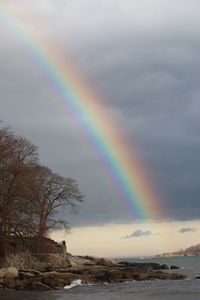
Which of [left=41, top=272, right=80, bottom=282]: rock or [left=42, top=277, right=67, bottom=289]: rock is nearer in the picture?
[left=42, top=277, right=67, bottom=289]: rock

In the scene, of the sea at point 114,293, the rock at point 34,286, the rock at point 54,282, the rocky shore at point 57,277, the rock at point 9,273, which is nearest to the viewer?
the sea at point 114,293

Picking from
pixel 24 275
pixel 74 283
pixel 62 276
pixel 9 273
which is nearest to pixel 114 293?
pixel 74 283

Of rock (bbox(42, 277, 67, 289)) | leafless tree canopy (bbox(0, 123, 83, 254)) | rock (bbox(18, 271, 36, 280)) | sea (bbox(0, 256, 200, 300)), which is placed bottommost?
sea (bbox(0, 256, 200, 300))

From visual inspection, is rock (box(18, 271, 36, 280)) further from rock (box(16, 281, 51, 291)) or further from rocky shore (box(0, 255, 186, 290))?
rock (box(16, 281, 51, 291))

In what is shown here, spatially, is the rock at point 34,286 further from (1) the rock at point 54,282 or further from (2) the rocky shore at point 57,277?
(1) the rock at point 54,282

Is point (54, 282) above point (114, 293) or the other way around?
above

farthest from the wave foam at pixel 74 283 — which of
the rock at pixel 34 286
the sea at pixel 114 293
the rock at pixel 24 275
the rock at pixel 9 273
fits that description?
the rock at pixel 9 273

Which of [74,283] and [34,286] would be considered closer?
[34,286]

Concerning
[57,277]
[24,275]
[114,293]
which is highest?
[24,275]

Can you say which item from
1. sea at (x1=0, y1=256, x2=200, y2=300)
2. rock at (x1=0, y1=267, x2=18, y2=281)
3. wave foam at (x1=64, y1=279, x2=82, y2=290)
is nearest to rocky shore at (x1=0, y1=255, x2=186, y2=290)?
rock at (x1=0, y1=267, x2=18, y2=281)

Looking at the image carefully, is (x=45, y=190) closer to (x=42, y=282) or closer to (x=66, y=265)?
(x=66, y=265)

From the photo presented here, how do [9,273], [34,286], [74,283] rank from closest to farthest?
[34,286]
[9,273]
[74,283]

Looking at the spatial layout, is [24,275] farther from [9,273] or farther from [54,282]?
[54,282]

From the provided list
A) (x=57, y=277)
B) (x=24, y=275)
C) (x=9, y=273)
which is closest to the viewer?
(x=9, y=273)
